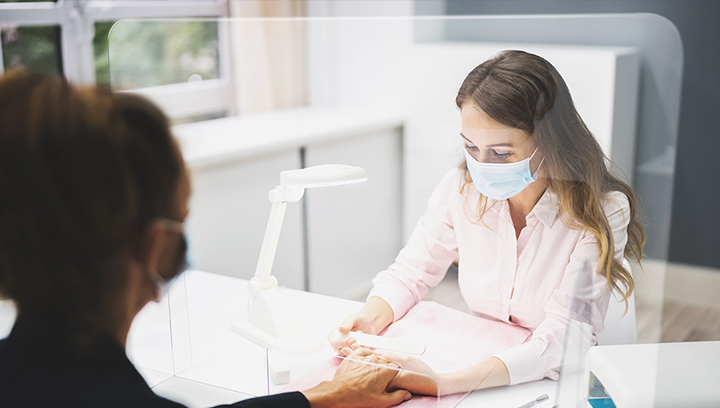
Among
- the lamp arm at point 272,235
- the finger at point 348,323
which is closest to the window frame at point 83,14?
the lamp arm at point 272,235

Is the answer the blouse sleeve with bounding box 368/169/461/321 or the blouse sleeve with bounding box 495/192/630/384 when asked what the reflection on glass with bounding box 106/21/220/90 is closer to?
the blouse sleeve with bounding box 368/169/461/321

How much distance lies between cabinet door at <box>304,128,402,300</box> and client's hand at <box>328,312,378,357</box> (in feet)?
0.18

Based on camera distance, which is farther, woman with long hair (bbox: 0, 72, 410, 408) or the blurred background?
the blurred background

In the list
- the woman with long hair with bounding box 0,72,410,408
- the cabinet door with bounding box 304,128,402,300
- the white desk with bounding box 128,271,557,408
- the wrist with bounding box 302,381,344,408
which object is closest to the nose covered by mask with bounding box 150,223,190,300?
the woman with long hair with bounding box 0,72,410,408

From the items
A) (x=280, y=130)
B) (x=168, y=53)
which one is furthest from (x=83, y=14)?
(x=280, y=130)

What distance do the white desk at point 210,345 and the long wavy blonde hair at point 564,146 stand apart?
0.87 feet

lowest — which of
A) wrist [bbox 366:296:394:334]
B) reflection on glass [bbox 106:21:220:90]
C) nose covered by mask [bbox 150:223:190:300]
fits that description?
wrist [bbox 366:296:394:334]

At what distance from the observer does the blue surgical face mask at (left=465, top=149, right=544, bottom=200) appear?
3.55 ft

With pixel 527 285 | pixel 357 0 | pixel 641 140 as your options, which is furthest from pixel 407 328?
pixel 357 0

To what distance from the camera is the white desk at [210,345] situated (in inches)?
47.3

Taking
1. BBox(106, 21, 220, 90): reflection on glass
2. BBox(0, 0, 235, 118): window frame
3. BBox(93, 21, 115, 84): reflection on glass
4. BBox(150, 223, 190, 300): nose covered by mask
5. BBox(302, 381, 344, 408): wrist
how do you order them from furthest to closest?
BBox(93, 21, 115, 84): reflection on glass
BBox(0, 0, 235, 118): window frame
BBox(106, 21, 220, 90): reflection on glass
BBox(302, 381, 344, 408): wrist
BBox(150, 223, 190, 300): nose covered by mask

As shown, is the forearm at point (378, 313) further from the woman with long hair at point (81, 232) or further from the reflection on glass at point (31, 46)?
the reflection on glass at point (31, 46)

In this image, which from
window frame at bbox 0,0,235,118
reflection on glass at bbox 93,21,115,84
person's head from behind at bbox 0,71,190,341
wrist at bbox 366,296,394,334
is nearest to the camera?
person's head from behind at bbox 0,71,190,341

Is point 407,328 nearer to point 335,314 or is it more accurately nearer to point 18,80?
point 335,314
